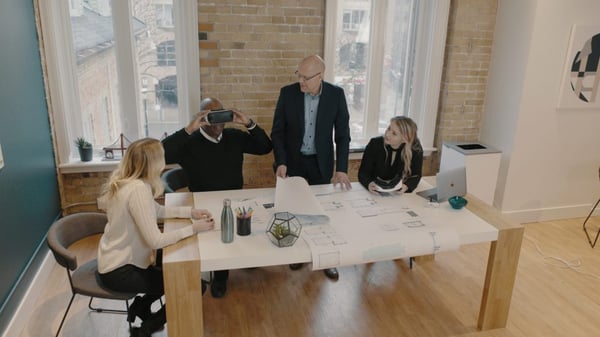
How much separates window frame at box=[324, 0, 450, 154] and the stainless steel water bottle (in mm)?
2251

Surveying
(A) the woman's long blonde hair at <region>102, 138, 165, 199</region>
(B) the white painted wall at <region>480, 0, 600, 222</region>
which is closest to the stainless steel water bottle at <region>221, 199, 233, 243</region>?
(A) the woman's long blonde hair at <region>102, 138, 165, 199</region>

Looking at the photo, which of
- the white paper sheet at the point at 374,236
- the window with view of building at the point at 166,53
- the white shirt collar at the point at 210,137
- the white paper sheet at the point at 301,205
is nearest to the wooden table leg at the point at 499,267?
the white paper sheet at the point at 374,236

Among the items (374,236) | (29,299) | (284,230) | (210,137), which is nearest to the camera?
(284,230)

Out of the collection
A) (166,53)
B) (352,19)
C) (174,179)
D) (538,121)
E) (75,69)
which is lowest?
(174,179)

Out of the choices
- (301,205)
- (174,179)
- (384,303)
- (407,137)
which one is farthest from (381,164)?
(174,179)

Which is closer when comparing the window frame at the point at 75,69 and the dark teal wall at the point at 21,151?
the dark teal wall at the point at 21,151

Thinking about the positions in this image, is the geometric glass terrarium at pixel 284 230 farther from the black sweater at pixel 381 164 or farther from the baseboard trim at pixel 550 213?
the baseboard trim at pixel 550 213

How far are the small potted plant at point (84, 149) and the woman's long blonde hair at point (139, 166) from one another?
1849 mm

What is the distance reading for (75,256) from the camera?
87.8 inches

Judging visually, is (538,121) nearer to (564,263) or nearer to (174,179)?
(564,263)

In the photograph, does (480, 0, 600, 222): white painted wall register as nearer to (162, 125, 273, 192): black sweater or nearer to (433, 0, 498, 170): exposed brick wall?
(433, 0, 498, 170): exposed brick wall

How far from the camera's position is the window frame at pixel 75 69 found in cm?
A: 355

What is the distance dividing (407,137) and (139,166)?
167 cm

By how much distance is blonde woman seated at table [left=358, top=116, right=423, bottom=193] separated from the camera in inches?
115
